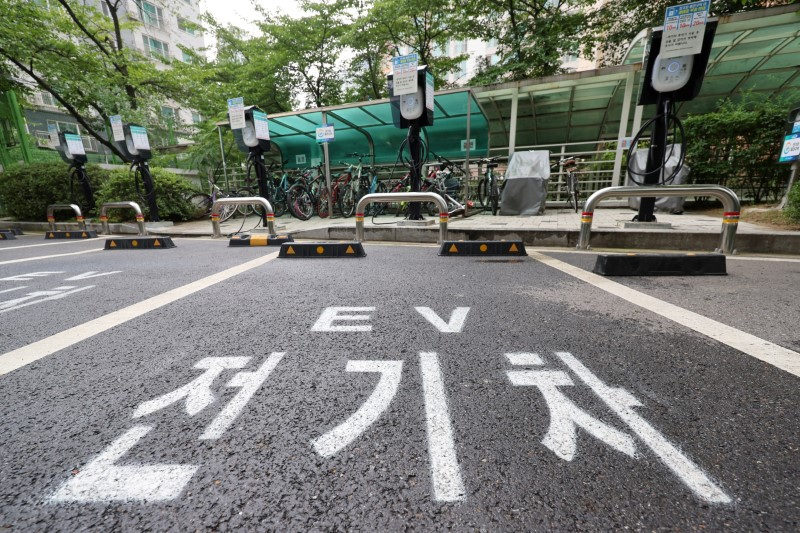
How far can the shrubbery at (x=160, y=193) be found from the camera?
8750 millimetres

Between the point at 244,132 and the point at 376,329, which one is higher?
the point at 244,132

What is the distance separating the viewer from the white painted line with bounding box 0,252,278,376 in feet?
5.40

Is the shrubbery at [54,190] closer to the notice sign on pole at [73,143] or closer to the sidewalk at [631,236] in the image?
the notice sign on pole at [73,143]

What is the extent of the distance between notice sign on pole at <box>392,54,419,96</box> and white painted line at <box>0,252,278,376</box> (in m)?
4.11

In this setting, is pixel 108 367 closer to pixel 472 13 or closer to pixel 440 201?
pixel 440 201

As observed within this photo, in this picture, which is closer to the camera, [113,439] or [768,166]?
[113,439]

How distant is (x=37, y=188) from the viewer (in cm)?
942

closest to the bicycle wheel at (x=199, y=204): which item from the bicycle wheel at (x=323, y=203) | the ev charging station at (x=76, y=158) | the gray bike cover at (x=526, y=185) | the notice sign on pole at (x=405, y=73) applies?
the ev charging station at (x=76, y=158)

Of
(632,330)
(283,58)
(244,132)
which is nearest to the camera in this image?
(632,330)

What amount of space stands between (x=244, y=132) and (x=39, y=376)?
23.3ft

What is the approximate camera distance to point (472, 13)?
13422mm

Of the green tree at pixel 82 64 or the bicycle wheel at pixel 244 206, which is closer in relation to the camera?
the bicycle wheel at pixel 244 206

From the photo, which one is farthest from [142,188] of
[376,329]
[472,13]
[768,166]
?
[768,166]

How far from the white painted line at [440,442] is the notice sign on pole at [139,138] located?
9348 mm
